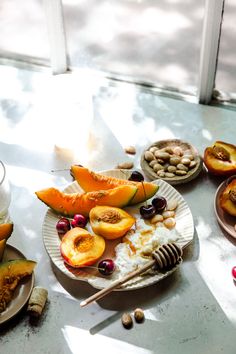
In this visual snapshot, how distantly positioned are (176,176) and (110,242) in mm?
225

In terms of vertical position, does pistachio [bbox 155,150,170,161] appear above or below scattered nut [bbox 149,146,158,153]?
above

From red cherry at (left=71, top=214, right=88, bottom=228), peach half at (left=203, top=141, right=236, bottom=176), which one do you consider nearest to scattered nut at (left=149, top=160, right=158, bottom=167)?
peach half at (left=203, top=141, right=236, bottom=176)

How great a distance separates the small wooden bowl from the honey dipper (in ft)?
0.67

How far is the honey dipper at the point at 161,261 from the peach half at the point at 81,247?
6 cm

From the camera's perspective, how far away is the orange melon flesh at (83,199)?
1.07m

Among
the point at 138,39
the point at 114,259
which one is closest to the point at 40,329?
the point at 114,259

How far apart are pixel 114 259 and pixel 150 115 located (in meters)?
0.48

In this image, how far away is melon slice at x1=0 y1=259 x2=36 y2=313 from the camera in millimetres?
948

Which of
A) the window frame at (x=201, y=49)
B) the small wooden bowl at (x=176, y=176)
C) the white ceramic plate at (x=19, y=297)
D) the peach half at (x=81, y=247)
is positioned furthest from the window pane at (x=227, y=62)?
the white ceramic plate at (x=19, y=297)

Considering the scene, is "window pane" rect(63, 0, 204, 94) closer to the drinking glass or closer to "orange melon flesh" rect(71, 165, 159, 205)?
"orange melon flesh" rect(71, 165, 159, 205)

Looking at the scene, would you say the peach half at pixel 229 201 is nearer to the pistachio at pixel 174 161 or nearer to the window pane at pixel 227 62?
the pistachio at pixel 174 161

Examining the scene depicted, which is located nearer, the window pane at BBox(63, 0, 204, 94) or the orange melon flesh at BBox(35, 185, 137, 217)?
the orange melon flesh at BBox(35, 185, 137, 217)

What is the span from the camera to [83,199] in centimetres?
108

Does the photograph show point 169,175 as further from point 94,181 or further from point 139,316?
point 139,316
